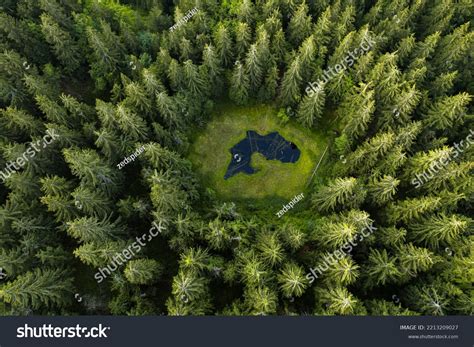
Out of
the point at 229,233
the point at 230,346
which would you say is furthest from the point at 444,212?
the point at 230,346

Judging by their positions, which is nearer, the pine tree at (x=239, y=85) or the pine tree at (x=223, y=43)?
the pine tree at (x=239, y=85)

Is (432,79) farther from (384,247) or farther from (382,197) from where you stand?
(384,247)

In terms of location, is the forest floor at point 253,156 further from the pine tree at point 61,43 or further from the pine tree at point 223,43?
the pine tree at point 61,43

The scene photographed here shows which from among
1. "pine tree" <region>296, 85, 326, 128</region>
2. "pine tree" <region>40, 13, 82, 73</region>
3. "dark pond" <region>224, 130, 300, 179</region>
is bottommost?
"dark pond" <region>224, 130, 300, 179</region>

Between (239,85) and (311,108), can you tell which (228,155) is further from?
(311,108)

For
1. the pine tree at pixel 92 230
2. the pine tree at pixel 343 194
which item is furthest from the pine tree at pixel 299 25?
the pine tree at pixel 92 230

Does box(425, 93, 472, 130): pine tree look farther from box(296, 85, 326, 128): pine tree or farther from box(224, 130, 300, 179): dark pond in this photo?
box(224, 130, 300, 179): dark pond

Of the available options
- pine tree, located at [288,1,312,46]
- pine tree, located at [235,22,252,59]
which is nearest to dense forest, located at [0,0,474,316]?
pine tree, located at [288,1,312,46]
